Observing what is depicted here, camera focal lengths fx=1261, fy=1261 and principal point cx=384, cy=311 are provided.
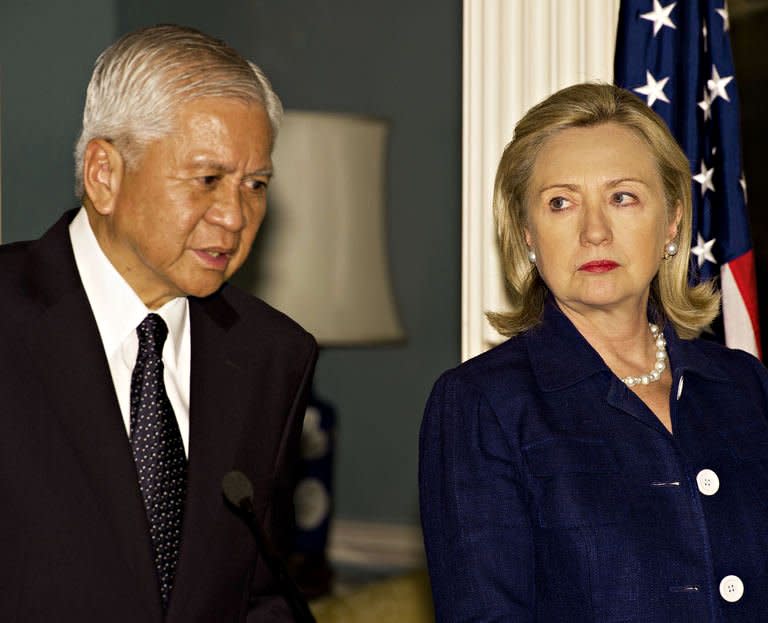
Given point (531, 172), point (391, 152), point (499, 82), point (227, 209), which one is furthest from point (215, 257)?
point (391, 152)

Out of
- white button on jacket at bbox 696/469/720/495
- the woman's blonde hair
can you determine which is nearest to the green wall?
the woman's blonde hair

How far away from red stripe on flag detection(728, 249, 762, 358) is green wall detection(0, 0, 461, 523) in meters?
1.92

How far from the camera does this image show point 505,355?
2.11 meters

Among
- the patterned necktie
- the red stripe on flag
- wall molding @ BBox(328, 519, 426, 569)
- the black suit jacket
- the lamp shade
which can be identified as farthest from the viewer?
wall molding @ BBox(328, 519, 426, 569)

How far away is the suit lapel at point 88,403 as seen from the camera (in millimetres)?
1724

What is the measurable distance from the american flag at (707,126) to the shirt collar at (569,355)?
713 mm

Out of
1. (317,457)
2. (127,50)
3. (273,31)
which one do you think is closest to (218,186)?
(127,50)

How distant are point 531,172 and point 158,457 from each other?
0.79 metres

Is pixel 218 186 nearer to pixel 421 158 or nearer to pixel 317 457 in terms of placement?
pixel 317 457

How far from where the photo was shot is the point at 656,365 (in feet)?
7.23

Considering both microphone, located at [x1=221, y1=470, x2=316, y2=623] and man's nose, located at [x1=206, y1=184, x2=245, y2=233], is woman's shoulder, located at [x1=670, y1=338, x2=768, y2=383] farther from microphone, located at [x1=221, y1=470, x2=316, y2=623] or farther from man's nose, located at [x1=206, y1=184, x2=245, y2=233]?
microphone, located at [x1=221, y1=470, x2=316, y2=623]

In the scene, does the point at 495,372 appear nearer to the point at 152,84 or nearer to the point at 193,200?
the point at 193,200

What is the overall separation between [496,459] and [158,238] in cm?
61

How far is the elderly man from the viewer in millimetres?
1703
